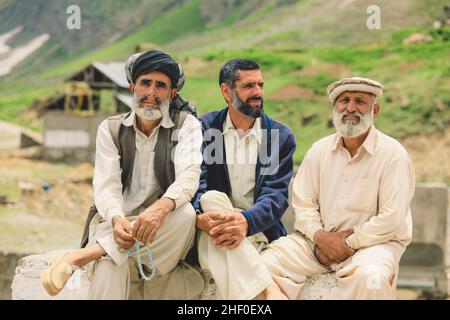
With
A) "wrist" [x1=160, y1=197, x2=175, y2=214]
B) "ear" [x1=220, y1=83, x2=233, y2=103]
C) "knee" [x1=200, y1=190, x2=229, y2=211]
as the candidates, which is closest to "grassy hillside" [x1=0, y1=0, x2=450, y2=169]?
"ear" [x1=220, y1=83, x2=233, y2=103]

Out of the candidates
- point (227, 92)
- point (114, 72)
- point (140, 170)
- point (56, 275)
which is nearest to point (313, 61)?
point (114, 72)

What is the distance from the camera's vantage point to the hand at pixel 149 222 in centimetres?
415

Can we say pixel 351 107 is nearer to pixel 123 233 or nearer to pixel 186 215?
pixel 186 215

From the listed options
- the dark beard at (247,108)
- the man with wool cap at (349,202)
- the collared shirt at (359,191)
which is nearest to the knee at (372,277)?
the man with wool cap at (349,202)

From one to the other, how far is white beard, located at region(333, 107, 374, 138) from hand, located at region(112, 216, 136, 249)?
1305 mm

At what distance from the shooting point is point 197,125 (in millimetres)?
4648

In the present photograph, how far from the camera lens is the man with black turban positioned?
4.20 metres

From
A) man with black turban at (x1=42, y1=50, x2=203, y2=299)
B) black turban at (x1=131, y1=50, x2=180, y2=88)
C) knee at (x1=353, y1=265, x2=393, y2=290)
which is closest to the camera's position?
knee at (x1=353, y1=265, x2=393, y2=290)

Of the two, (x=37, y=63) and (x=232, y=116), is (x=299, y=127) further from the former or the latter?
(x=37, y=63)

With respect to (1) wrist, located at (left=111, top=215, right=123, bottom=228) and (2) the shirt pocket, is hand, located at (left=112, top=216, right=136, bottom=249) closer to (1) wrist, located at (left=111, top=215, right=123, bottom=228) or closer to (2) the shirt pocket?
(1) wrist, located at (left=111, top=215, right=123, bottom=228)

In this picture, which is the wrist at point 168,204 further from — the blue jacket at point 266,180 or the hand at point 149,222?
the blue jacket at point 266,180

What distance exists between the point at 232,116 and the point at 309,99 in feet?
88.6

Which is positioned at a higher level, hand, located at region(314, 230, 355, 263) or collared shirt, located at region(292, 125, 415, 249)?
collared shirt, located at region(292, 125, 415, 249)

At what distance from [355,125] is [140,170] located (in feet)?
4.10
